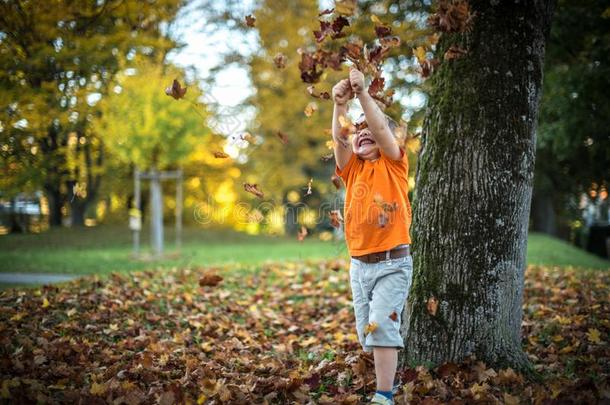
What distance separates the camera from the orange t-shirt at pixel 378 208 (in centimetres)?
282

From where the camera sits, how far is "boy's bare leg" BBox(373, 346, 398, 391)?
9.23ft

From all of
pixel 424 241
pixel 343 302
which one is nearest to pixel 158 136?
pixel 343 302

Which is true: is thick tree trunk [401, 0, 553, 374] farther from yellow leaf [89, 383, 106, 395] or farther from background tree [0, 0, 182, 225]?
background tree [0, 0, 182, 225]

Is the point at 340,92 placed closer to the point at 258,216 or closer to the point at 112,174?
the point at 258,216

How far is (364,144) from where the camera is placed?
2.95 metres

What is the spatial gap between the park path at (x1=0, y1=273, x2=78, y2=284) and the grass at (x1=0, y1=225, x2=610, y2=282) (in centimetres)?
50

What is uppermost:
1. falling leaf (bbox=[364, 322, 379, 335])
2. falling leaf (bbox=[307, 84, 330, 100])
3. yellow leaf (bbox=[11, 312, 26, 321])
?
falling leaf (bbox=[307, 84, 330, 100])

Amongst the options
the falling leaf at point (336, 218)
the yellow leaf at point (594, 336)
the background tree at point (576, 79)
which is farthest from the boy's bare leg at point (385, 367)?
the background tree at point (576, 79)

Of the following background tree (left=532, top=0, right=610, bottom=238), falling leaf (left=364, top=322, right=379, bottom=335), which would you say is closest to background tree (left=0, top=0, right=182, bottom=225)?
falling leaf (left=364, top=322, right=379, bottom=335)

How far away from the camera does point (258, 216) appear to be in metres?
3.69

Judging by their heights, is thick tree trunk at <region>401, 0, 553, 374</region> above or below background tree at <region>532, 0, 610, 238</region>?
below

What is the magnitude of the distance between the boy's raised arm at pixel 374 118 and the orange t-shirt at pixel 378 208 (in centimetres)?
9

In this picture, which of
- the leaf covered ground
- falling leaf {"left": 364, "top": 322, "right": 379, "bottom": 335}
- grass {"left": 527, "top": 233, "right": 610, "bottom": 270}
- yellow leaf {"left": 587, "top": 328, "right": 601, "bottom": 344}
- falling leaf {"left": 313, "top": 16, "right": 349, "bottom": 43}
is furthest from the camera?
grass {"left": 527, "top": 233, "right": 610, "bottom": 270}

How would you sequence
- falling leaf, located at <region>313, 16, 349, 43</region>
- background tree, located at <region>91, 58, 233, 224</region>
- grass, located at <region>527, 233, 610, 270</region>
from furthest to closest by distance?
1. background tree, located at <region>91, 58, 233, 224</region>
2. grass, located at <region>527, 233, 610, 270</region>
3. falling leaf, located at <region>313, 16, 349, 43</region>
